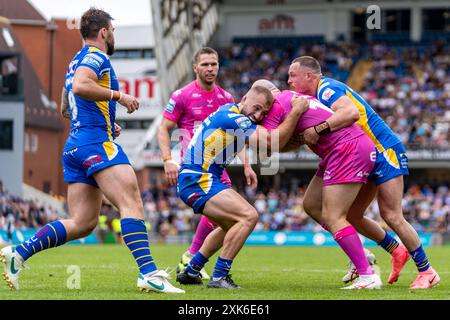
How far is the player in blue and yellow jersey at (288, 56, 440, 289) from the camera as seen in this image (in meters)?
9.65

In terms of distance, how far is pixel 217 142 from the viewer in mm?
9391

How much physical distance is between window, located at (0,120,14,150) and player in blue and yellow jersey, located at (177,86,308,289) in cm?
2632

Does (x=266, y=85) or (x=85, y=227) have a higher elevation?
(x=266, y=85)

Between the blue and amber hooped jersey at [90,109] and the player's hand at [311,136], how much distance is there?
195 cm

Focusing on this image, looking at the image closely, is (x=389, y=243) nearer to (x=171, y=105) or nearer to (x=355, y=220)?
(x=355, y=220)

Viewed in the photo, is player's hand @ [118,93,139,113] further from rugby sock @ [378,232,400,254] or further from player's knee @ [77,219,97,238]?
rugby sock @ [378,232,400,254]

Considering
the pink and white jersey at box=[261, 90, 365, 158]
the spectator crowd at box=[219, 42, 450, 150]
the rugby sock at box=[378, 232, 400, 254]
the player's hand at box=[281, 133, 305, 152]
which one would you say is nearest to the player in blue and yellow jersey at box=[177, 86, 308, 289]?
the pink and white jersey at box=[261, 90, 365, 158]

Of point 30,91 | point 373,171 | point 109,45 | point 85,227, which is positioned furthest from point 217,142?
point 30,91

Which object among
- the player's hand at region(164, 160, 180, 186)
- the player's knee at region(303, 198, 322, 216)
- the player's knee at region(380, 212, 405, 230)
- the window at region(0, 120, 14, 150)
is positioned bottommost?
the window at region(0, 120, 14, 150)

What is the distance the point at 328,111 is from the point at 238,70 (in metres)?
34.7

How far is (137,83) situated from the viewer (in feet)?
187

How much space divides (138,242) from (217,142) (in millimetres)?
1437

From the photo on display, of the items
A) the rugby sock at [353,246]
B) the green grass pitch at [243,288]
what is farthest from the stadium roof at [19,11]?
the rugby sock at [353,246]
